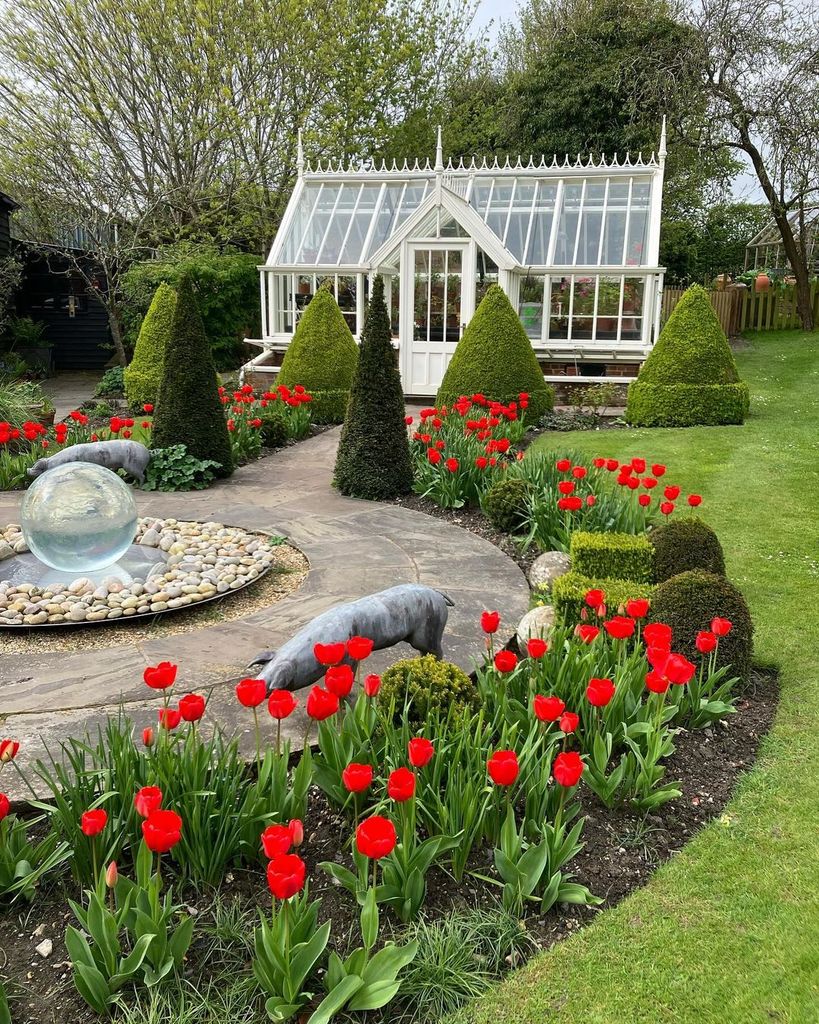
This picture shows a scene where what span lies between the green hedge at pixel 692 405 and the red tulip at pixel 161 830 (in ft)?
34.4

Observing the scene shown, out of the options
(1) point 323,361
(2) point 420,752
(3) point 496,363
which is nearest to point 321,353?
(1) point 323,361

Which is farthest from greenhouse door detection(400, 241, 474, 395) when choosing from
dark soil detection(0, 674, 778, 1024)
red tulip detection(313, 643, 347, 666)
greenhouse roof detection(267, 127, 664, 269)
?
red tulip detection(313, 643, 347, 666)

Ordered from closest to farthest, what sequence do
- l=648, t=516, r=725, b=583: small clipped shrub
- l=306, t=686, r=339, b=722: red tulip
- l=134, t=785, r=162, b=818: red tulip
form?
l=134, t=785, r=162, b=818: red tulip, l=306, t=686, r=339, b=722: red tulip, l=648, t=516, r=725, b=583: small clipped shrub

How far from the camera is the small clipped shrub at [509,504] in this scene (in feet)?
21.5

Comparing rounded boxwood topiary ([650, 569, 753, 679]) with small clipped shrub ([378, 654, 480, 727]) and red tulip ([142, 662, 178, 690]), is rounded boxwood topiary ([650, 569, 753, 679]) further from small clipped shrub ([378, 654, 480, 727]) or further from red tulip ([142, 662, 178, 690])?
red tulip ([142, 662, 178, 690])

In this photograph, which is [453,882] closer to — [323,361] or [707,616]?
[707,616]

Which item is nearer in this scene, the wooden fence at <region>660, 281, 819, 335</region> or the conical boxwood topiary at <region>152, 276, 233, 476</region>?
the conical boxwood topiary at <region>152, 276, 233, 476</region>

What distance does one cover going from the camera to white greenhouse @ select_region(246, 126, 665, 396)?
1367cm

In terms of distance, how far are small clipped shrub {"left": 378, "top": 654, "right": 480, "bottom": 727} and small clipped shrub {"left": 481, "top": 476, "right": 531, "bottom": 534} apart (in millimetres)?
3094

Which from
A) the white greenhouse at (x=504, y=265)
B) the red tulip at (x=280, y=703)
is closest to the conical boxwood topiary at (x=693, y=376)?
the white greenhouse at (x=504, y=265)

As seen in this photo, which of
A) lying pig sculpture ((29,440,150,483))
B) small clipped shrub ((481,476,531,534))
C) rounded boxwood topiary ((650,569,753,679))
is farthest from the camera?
lying pig sculpture ((29,440,150,483))

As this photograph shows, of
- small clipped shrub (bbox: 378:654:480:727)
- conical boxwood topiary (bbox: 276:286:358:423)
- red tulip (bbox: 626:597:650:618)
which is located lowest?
small clipped shrub (bbox: 378:654:480:727)

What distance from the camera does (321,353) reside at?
39.6ft

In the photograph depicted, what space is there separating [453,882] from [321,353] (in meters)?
10.1
